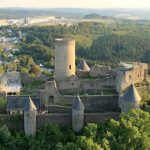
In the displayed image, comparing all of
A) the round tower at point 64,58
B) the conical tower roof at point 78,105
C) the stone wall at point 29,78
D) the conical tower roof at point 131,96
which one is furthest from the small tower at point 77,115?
the stone wall at point 29,78

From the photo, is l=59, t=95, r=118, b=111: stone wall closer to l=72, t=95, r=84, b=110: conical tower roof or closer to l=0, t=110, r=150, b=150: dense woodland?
l=72, t=95, r=84, b=110: conical tower roof

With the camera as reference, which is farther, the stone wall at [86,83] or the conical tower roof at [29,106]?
the stone wall at [86,83]

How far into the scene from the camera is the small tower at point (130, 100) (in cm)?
2964

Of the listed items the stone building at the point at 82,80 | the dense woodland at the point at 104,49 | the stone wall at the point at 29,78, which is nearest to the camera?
the stone building at the point at 82,80

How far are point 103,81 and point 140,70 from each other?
3.40 meters

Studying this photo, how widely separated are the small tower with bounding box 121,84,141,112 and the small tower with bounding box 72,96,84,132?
10.5 ft

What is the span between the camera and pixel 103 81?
112ft

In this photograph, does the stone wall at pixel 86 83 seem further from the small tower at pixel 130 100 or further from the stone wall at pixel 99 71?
the small tower at pixel 130 100

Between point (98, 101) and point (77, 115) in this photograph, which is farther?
point (98, 101)

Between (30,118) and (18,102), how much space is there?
2704mm

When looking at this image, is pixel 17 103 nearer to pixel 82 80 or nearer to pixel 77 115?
pixel 77 115

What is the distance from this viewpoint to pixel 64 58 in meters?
35.2

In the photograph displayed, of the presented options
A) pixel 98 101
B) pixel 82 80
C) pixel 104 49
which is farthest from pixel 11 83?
pixel 104 49

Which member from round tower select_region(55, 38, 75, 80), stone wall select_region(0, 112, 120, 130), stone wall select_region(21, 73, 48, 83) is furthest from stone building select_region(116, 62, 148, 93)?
stone wall select_region(21, 73, 48, 83)
